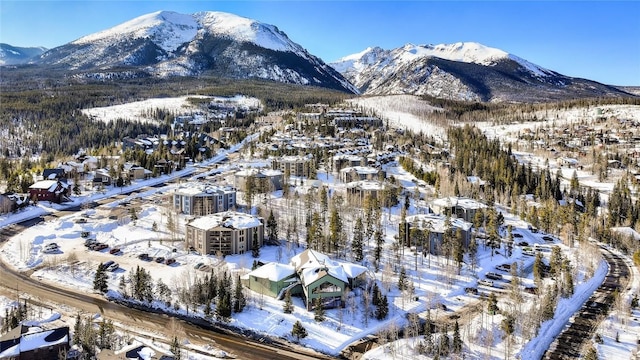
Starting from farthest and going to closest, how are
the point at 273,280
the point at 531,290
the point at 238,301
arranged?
1. the point at 531,290
2. the point at 273,280
3. the point at 238,301

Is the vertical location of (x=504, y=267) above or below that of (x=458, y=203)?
below

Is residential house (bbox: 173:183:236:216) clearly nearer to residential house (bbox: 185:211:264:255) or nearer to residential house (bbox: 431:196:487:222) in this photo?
residential house (bbox: 185:211:264:255)

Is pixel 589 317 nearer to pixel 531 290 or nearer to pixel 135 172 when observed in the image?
pixel 531 290

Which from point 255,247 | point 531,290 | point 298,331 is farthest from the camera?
point 255,247

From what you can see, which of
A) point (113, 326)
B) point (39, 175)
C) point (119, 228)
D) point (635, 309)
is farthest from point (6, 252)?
point (635, 309)

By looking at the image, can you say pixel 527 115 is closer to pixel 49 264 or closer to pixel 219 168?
pixel 219 168

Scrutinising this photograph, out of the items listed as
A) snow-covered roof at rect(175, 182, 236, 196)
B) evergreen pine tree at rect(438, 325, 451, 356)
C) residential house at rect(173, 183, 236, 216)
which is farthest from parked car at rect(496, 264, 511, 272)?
snow-covered roof at rect(175, 182, 236, 196)

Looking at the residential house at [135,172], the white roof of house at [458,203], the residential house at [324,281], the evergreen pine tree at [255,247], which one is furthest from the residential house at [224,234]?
the residential house at [135,172]

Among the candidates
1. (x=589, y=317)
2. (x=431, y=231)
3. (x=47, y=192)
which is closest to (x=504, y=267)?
(x=431, y=231)
